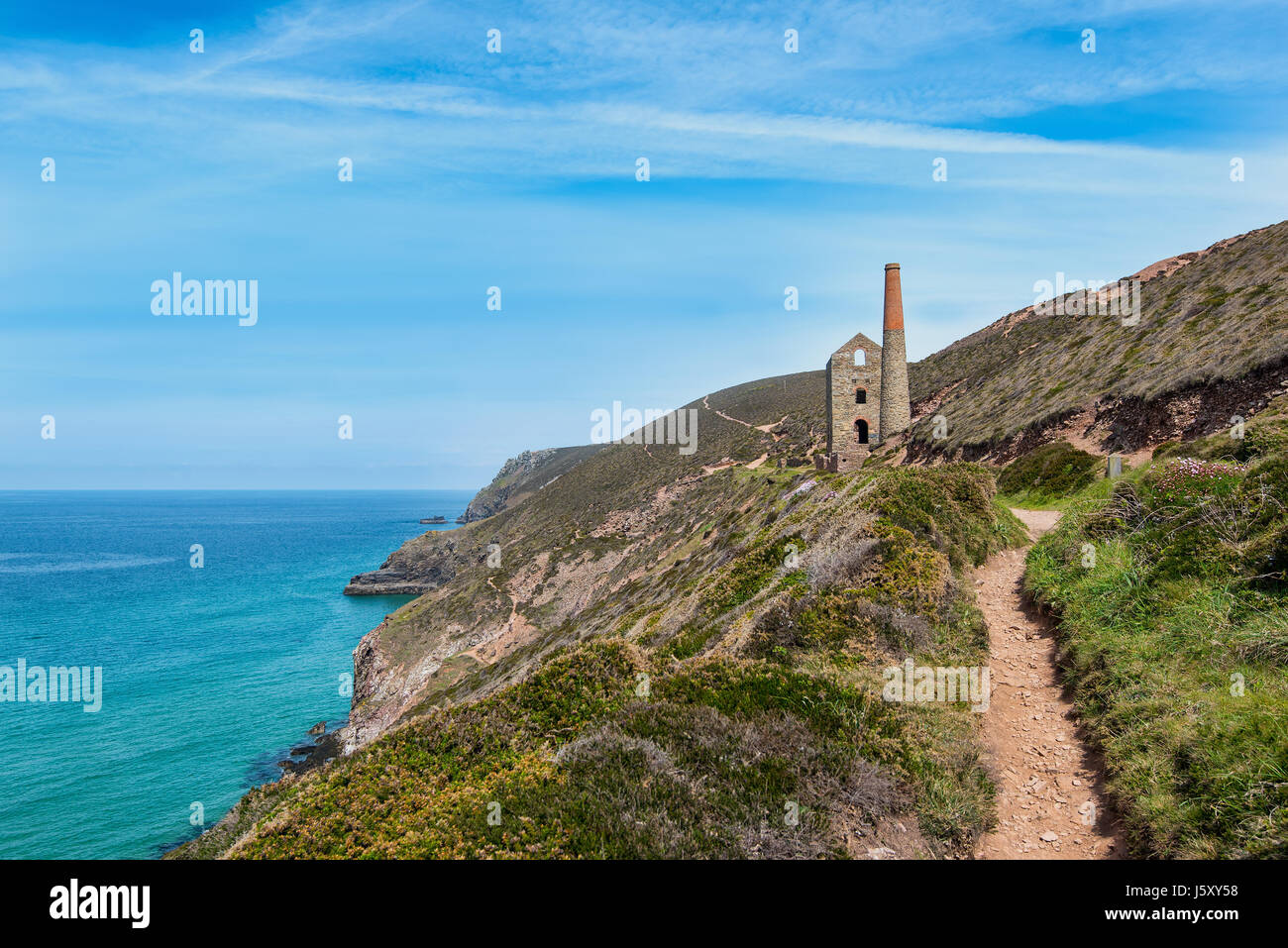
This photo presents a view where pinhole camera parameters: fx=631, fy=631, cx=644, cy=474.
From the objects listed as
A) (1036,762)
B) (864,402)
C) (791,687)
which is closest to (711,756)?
(791,687)

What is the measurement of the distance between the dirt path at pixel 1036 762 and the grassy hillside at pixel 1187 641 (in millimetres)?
333

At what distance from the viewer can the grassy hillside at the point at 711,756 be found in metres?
6.21

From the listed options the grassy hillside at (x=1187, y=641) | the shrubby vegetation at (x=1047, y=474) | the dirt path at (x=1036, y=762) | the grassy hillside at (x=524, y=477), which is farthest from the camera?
the grassy hillside at (x=524, y=477)

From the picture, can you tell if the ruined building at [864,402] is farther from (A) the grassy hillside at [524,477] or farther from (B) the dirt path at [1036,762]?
(A) the grassy hillside at [524,477]

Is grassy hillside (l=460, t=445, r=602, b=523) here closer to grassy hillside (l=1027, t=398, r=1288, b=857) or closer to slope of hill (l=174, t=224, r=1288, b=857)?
slope of hill (l=174, t=224, r=1288, b=857)

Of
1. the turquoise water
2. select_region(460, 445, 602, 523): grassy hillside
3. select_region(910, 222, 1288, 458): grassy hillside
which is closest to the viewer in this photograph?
select_region(910, 222, 1288, 458): grassy hillside

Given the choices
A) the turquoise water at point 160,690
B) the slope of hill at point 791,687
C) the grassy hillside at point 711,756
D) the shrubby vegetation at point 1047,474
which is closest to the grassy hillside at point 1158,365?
the slope of hill at point 791,687

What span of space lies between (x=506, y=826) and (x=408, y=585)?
9392 cm

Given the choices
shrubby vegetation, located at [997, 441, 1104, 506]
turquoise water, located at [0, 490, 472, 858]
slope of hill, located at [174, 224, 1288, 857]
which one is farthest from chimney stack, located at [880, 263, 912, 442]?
turquoise water, located at [0, 490, 472, 858]

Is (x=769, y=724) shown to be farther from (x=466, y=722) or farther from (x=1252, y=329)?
(x=1252, y=329)

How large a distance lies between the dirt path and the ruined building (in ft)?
76.4

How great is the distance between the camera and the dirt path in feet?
20.8
